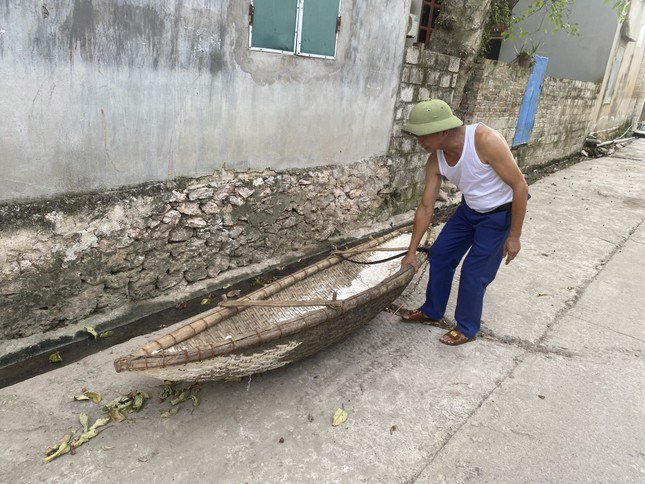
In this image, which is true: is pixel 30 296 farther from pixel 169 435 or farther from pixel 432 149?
pixel 432 149

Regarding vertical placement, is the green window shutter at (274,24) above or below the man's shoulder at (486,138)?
above

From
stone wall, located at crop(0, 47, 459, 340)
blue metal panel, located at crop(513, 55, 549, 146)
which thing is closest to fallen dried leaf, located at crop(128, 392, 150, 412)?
stone wall, located at crop(0, 47, 459, 340)

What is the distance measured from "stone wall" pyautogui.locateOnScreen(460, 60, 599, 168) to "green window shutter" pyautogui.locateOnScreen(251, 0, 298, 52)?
3819 millimetres

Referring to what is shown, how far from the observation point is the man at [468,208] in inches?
119

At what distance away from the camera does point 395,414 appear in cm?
281

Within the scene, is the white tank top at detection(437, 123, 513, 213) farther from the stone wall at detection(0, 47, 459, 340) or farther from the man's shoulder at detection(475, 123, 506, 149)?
the stone wall at detection(0, 47, 459, 340)

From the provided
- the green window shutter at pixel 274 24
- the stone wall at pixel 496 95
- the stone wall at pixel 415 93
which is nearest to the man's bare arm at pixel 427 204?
the green window shutter at pixel 274 24

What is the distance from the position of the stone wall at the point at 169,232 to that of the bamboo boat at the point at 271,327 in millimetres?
1076

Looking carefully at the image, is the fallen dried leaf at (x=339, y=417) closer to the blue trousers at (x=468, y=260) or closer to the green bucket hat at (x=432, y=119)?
the blue trousers at (x=468, y=260)

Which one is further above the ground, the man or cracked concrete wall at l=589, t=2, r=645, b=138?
cracked concrete wall at l=589, t=2, r=645, b=138

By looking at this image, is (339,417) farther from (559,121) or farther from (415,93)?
(559,121)

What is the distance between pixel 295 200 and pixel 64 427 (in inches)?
115

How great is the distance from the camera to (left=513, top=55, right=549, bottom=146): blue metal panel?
8.42 m

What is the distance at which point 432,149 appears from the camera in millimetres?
3176
